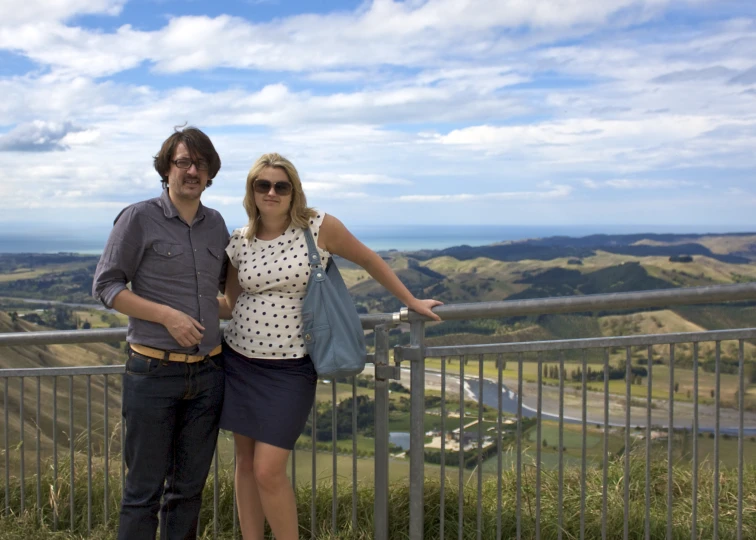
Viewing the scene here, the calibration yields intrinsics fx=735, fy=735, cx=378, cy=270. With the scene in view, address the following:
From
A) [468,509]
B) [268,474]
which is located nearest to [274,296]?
[268,474]

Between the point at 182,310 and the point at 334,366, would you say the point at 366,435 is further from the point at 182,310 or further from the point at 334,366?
the point at 182,310

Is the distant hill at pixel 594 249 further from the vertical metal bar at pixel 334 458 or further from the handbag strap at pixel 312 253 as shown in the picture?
the handbag strap at pixel 312 253

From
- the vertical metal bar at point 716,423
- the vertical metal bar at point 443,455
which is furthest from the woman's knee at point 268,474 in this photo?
the vertical metal bar at point 716,423

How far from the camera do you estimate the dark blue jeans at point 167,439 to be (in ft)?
11.1

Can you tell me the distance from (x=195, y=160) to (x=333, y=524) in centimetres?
215

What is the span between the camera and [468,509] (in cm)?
414

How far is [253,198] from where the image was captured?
354cm

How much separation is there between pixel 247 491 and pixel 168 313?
1026 millimetres

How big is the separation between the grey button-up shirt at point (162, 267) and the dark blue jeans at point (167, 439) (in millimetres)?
135

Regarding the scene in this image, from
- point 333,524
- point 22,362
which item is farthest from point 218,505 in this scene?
point 22,362

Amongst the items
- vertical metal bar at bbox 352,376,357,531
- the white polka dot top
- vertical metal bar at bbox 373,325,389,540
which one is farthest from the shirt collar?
vertical metal bar at bbox 352,376,357,531

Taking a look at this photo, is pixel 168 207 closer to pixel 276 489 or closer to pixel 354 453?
pixel 276 489

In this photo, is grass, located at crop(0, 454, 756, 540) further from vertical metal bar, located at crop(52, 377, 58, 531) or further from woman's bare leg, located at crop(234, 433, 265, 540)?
woman's bare leg, located at crop(234, 433, 265, 540)

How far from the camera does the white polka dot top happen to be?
3.45 metres
